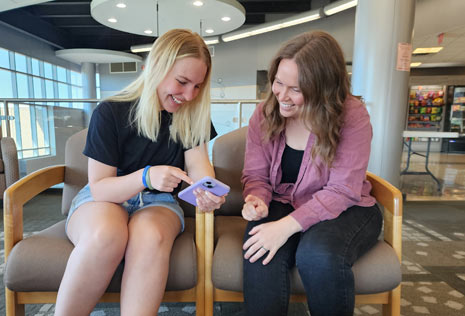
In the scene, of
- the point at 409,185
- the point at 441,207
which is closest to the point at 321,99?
the point at 441,207

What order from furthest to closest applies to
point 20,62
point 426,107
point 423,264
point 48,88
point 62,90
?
point 62,90 < point 48,88 < point 426,107 < point 20,62 < point 423,264

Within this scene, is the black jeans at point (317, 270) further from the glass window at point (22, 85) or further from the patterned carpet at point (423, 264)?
the glass window at point (22, 85)

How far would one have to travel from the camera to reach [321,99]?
107 centimetres

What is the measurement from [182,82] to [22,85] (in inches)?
402

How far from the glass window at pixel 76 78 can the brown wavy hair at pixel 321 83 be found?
1255cm

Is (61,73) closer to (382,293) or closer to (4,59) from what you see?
(4,59)

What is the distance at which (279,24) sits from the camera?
24.1 feet

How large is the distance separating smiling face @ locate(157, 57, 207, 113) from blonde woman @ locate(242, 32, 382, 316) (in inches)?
11.2


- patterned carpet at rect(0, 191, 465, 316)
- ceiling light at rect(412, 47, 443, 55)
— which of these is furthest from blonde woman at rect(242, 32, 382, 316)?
ceiling light at rect(412, 47, 443, 55)

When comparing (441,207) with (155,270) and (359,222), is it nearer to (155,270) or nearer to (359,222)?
(359,222)

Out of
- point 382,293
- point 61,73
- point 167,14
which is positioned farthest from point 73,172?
point 61,73

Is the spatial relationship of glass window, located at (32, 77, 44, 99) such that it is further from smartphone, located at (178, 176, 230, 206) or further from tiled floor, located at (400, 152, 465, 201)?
smartphone, located at (178, 176, 230, 206)

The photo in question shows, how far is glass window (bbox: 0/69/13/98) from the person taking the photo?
26.8 feet

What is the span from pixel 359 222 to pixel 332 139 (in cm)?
30
